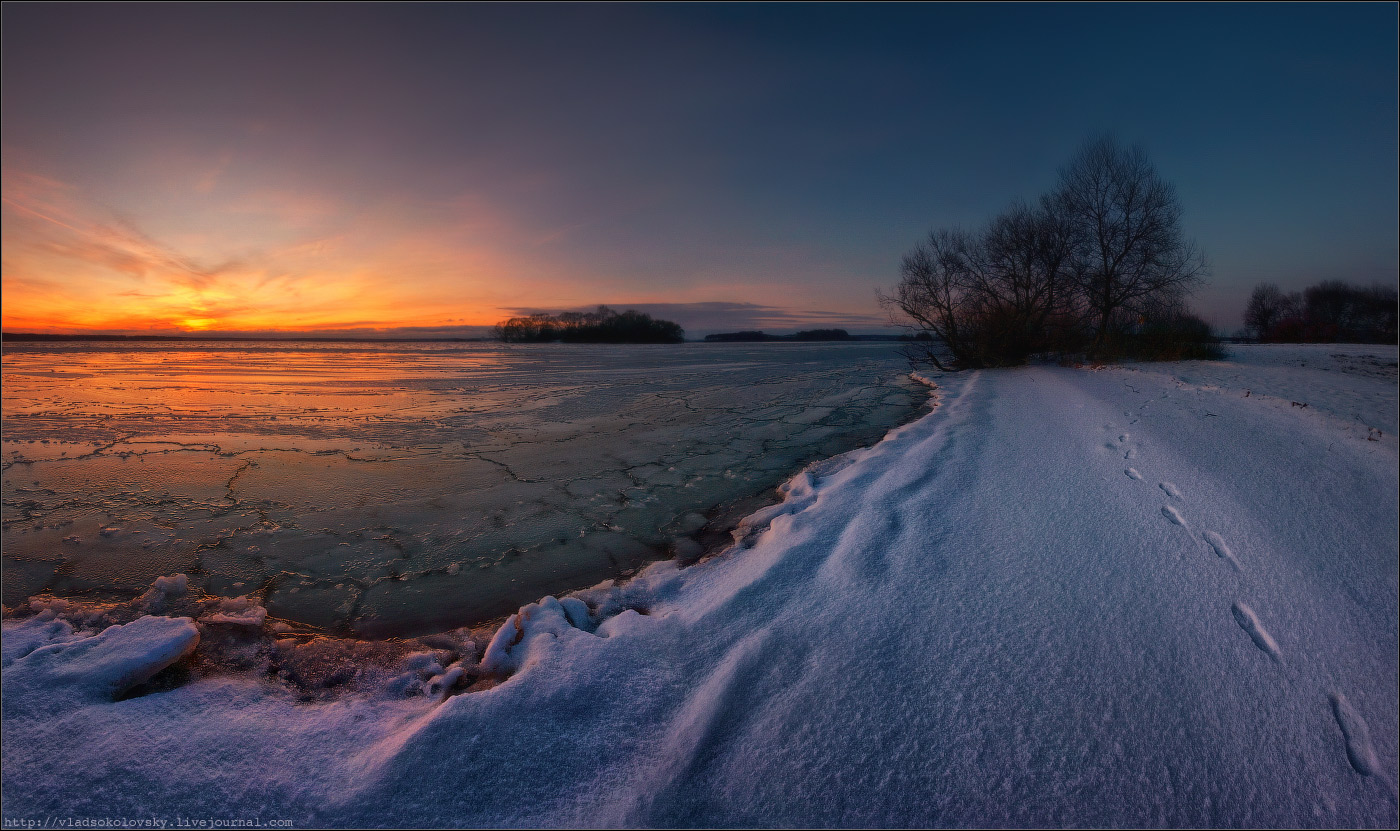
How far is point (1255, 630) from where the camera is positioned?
1.72 metres

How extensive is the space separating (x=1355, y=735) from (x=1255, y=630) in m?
0.41

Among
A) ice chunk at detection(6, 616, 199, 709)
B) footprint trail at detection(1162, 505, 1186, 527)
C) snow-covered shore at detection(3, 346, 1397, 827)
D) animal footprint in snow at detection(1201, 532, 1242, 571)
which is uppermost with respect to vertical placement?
footprint trail at detection(1162, 505, 1186, 527)

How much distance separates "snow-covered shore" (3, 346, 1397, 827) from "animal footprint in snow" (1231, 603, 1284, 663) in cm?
1

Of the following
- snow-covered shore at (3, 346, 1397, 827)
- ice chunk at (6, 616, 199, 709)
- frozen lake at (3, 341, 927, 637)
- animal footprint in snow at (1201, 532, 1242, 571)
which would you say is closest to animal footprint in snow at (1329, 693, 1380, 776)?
snow-covered shore at (3, 346, 1397, 827)

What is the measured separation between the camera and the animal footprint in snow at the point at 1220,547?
208 cm

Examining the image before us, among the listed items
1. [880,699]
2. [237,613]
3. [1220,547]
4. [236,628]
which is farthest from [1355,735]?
[237,613]

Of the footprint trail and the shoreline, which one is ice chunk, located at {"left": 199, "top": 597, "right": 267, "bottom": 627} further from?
the footprint trail

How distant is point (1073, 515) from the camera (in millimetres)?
2664

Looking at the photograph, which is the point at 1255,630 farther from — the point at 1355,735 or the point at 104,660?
the point at 104,660

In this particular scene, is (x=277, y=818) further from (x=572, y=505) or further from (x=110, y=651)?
(x=572, y=505)

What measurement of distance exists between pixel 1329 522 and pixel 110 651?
5.11m

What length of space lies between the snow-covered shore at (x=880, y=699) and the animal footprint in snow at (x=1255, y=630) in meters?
0.01

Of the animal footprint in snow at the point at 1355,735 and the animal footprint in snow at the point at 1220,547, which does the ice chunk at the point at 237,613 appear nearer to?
the animal footprint in snow at the point at 1355,735

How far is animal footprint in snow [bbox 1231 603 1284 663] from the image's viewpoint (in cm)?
162
